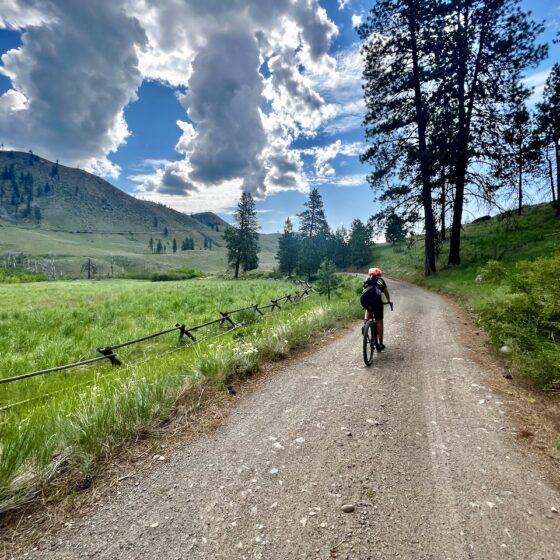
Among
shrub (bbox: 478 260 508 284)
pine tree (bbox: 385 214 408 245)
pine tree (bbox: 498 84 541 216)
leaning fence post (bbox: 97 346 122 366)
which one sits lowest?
leaning fence post (bbox: 97 346 122 366)

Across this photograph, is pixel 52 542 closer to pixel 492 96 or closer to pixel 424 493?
pixel 424 493

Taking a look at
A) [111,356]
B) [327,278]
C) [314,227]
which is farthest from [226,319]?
[314,227]

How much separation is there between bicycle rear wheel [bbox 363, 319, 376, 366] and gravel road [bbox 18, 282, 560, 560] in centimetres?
140

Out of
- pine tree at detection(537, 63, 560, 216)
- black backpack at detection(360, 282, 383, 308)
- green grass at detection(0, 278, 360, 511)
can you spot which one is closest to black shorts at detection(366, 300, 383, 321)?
black backpack at detection(360, 282, 383, 308)

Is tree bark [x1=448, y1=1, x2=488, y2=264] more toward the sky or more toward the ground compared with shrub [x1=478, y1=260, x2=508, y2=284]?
more toward the sky

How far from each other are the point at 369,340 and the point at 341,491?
4282 mm

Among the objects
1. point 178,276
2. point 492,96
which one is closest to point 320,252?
point 492,96

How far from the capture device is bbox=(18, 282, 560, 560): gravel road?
249 cm

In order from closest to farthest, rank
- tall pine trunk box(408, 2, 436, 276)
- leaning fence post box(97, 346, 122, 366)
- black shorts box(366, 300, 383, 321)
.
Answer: black shorts box(366, 300, 383, 321) → leaning fence post box(97, 346, 122, 366) → tall pine trunk box(408, 2, 436, 276)

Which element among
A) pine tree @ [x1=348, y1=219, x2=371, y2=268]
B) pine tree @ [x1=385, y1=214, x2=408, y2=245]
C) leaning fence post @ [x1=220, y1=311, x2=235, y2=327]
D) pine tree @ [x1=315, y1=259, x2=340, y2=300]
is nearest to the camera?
leaning fence post @ [x1=220, y1=311, x2=235, y2=327]

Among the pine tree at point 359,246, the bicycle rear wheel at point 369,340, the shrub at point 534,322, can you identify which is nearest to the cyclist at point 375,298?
the bicycle rear wheel at point 369,340

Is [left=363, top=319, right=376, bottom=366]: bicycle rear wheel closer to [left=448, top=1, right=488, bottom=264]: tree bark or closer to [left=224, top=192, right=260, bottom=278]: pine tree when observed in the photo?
[left=448, top=1, right=488, bottom=264]: tree bark

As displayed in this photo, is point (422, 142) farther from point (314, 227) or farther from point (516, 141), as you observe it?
point (314, 227)

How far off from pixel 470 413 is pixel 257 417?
3294 mm
